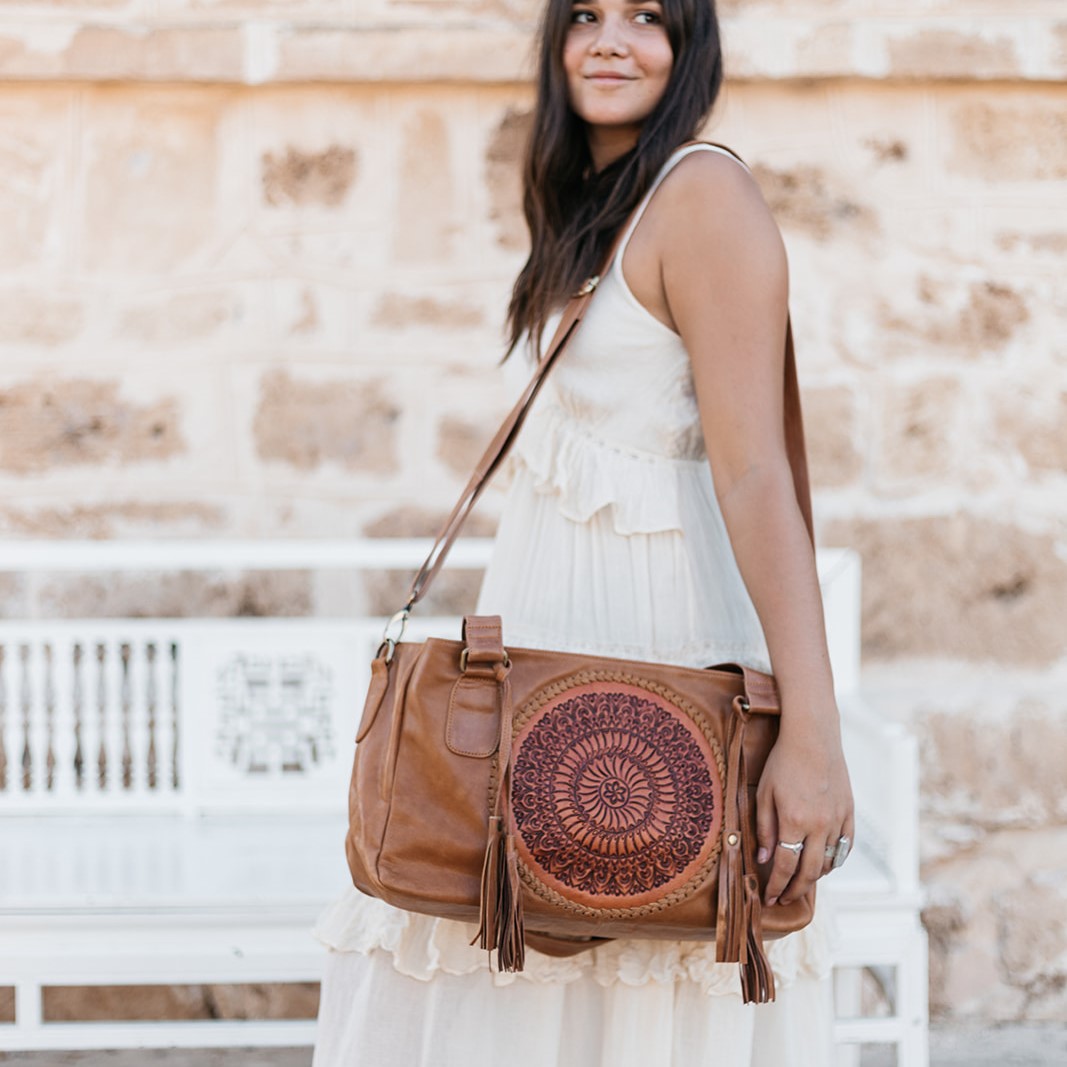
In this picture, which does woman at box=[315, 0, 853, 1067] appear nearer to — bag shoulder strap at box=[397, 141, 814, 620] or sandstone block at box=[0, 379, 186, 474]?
bag shoulder strap at box=[397, 141, 814, 620]

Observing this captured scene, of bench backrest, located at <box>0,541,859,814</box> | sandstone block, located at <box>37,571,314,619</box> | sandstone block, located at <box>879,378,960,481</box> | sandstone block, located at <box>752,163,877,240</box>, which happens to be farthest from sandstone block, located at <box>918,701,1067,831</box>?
sandstone block, located at <box>37,571,314,619</box>

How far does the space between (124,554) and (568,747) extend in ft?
5.44

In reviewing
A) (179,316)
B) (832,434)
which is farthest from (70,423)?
(832,434)

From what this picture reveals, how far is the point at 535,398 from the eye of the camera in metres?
1.38

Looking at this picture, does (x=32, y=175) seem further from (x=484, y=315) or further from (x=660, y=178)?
(x=660, y=178)

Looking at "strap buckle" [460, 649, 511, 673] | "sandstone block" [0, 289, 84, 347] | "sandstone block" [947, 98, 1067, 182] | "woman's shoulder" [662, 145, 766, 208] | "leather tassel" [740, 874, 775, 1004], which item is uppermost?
"sandstone block" [947, 98, 1067, 182]

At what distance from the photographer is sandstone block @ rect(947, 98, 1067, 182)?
Answer: 2.84 metres

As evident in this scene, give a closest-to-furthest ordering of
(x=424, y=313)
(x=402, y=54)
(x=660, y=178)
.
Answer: (x=660, y=178)
(x=402, y=54)
(x=424, y=313)

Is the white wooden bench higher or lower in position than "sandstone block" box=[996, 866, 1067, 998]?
higher

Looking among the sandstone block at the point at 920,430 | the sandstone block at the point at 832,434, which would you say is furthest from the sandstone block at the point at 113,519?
the sandstone block at the point at 920,430

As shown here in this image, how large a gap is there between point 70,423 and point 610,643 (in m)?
1.85

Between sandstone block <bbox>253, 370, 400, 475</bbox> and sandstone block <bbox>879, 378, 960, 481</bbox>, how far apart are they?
1.07m

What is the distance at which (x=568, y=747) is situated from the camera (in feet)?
3.92

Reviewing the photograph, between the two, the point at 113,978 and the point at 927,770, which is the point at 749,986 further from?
the point at 927,770
